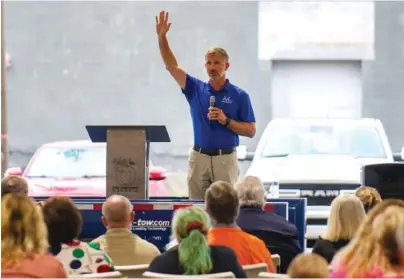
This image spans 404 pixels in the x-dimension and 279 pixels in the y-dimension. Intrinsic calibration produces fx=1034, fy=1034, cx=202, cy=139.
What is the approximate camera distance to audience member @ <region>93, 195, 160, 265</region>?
20.0 ft

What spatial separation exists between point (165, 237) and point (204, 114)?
1.04 meters

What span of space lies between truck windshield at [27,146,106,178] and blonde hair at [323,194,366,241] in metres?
6.54

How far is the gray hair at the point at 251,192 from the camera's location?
6820 mm

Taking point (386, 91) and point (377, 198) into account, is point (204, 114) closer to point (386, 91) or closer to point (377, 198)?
point (377, 198)

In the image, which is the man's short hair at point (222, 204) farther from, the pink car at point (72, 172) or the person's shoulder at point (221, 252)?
the pink car at point (72, 172)

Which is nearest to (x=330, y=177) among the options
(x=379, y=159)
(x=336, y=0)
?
(x=379, y=159)

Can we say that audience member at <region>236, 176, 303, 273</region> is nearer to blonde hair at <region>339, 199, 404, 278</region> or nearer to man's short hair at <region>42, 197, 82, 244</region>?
man's short hair at <region>42, 197, 82, 244</region>

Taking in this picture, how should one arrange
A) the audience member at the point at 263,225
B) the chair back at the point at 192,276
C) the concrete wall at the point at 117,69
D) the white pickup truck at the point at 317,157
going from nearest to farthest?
the chair back at the point at 192,276
the audience member at the point at 263,225
the white pickup truck at the point at 317,157
the concrete wall at the point at 117,69

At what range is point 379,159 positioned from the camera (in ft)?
34.6

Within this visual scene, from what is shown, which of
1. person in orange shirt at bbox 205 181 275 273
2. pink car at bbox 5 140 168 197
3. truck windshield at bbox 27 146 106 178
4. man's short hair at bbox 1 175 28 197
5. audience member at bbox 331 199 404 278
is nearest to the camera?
audience member at bbox 331 199 404 278

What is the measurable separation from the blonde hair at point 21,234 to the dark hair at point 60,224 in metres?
0.59

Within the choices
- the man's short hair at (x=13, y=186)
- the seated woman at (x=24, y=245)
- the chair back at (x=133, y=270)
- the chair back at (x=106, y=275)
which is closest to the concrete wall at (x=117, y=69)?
the man's short hair at (x=13, y=186)

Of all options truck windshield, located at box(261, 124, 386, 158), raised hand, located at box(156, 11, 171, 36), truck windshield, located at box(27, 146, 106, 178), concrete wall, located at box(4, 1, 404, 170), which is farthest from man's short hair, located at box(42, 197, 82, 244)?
concrete wall, located at box(4, 1, 404, 170)

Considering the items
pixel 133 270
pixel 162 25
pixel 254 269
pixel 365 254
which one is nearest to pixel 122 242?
pixel 133 270
